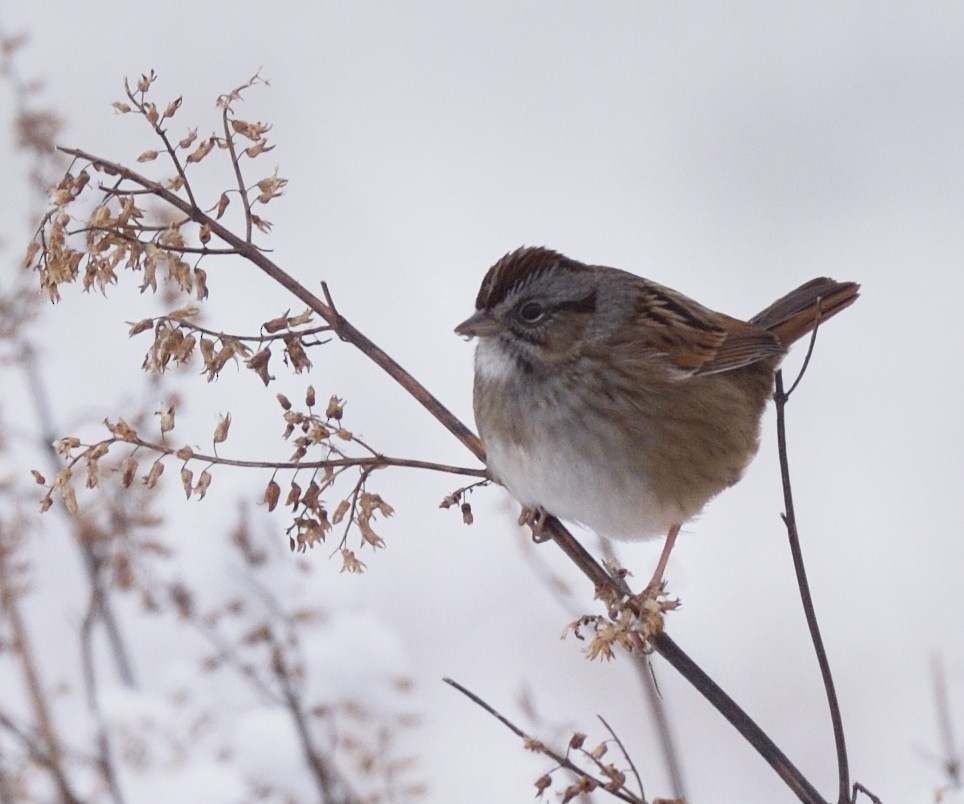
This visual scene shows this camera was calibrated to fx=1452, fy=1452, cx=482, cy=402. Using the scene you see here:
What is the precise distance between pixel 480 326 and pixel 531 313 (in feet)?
0.37

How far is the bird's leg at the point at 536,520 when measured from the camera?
2.90m

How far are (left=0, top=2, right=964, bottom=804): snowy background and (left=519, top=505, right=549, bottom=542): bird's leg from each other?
5.16 ft

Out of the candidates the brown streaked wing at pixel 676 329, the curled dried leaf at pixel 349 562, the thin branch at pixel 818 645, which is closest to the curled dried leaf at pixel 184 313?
the curled dried leaf at pixel 349 562

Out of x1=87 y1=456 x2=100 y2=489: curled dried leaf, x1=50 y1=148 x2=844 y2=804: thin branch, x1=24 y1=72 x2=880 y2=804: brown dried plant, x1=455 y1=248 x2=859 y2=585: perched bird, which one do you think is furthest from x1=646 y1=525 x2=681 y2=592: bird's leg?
x1=87 y1=456 x2=100 y2=489: curled dried leaf

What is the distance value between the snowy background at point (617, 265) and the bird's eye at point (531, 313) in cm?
182

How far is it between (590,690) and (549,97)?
3.61m

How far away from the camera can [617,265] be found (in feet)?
20.6

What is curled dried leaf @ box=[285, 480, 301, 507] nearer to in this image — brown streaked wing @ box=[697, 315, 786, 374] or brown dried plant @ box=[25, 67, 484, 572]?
brown dried plant @ box=[25, 67, 484, 572]

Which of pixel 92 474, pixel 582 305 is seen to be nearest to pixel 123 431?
pixel 92 474

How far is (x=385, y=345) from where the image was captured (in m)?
6.20

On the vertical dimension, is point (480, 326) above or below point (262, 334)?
above

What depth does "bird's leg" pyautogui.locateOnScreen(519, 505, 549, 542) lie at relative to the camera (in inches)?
114

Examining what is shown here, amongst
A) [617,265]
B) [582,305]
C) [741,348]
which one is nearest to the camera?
[582,305]

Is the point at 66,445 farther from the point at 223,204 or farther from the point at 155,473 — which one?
the point at 223,204
